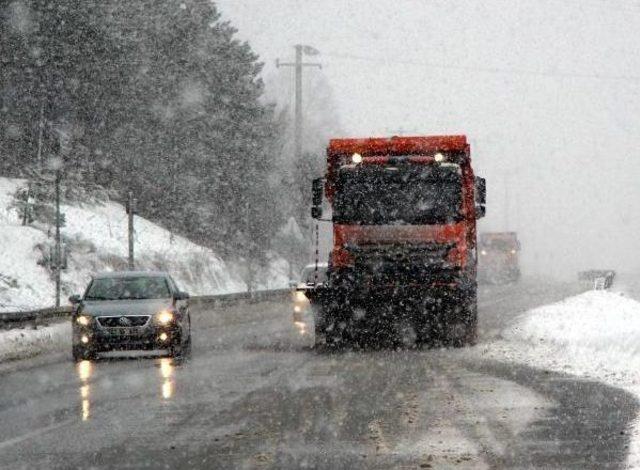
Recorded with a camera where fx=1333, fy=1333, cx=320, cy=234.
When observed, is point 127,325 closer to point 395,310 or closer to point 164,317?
point 164,317

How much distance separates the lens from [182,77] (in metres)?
60.8

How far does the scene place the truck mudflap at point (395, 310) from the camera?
2234 centimetres

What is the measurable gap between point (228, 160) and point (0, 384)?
45.4 m

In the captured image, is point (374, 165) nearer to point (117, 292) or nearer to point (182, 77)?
point (117, 292)

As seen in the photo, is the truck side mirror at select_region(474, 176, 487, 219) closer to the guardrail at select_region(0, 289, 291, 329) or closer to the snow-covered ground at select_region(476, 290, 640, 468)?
the snow-covered ground at select_region(476, 290, 640, 468)

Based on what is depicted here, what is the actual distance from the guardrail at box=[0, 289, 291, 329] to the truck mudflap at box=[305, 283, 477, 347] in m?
5.72

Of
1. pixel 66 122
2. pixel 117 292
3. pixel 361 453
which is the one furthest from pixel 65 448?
pixel 66 122

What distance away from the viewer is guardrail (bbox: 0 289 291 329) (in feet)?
80.8

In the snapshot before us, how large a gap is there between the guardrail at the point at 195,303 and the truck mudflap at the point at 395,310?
18.8ft

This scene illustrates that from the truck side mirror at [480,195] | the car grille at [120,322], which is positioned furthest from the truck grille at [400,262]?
the car grille at [120,322]

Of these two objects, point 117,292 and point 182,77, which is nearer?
point 117,292

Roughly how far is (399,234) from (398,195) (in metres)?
0.71

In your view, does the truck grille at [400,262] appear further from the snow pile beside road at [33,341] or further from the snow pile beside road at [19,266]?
the snow pile beside road at [19,266]

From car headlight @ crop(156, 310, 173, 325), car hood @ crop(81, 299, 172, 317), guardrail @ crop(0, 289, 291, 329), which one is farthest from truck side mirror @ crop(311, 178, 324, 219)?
guardrail @ crop(0, 289, 291, 329)
